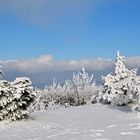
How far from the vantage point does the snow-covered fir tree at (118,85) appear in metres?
25.6

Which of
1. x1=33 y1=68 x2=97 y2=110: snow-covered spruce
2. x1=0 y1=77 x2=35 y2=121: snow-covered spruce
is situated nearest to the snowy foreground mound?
x1=0 y1=77 x2=35 y2=121: snow-covered spruce

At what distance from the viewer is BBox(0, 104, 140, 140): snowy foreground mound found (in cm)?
1316

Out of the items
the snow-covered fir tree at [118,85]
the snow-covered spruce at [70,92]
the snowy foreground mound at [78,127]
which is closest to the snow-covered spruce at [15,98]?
the snowy foreground mound at [78,127]

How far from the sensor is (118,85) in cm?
2666

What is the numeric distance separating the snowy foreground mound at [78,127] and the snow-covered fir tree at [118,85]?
1.55 meters

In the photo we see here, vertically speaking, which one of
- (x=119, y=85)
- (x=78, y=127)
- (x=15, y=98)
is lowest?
(x=78, y=127)

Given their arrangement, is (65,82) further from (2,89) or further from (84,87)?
(2,89)

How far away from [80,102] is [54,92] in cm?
653

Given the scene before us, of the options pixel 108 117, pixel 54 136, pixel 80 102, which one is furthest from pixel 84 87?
pixel 54 136

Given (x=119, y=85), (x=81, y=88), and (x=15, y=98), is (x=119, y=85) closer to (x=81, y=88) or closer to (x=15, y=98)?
(x=15, y=98)

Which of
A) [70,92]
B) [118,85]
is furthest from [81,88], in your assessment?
[118,85]

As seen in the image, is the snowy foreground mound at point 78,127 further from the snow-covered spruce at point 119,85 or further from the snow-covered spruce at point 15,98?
the snow-covered spruce at point 119,85

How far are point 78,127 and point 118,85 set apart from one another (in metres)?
10.9

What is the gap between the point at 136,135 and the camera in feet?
40.9
